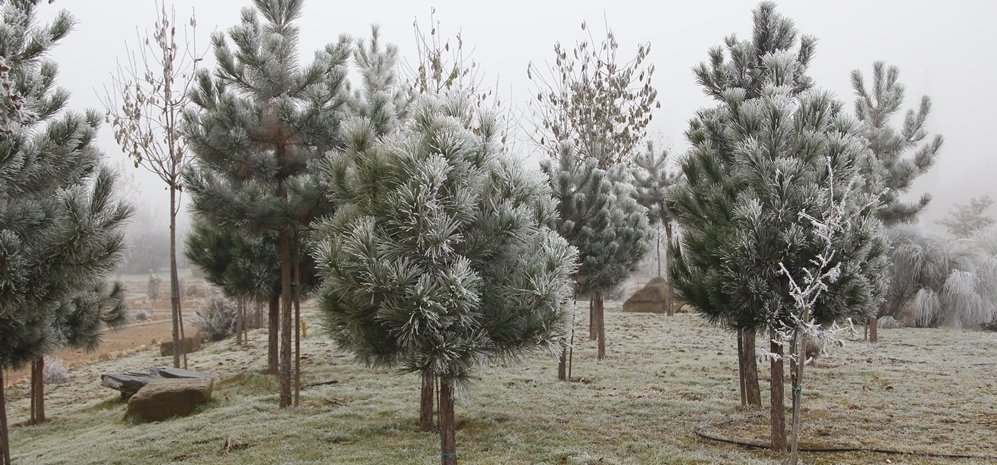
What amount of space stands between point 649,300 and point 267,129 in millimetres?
18264

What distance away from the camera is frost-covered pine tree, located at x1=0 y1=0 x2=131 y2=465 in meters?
5.48

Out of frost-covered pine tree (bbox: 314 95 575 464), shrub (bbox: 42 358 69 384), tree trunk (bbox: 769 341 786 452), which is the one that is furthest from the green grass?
shrub (bbox: 42 358 69 384)

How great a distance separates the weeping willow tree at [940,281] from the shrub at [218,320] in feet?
66.4

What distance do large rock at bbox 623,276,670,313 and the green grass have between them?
1026 cm

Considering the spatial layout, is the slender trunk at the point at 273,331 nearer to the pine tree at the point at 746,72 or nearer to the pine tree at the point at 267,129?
the pine tree at the point at 267,129

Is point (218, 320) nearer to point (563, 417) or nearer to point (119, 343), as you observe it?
point (119, 343)

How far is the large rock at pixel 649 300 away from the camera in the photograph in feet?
81.3

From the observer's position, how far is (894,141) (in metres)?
16.1

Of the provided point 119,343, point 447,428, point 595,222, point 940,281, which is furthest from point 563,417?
point 119,343

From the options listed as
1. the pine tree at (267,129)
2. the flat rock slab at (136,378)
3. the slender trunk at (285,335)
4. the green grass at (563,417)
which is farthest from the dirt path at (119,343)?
the pine tree at (267,129)

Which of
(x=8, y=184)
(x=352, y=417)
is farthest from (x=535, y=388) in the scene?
(x=8, y=184)

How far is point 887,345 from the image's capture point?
51.1 ft

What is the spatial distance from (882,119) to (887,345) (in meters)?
5.46

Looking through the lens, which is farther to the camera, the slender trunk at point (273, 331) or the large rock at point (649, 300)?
the large rock at point (649, 300)
